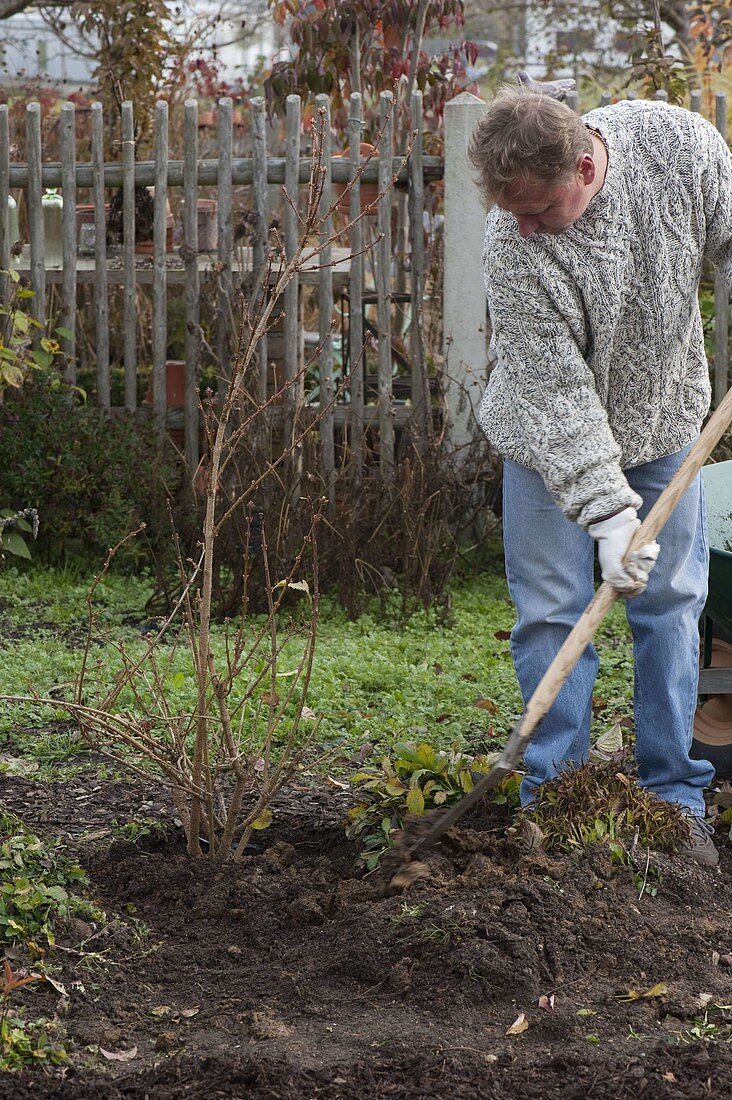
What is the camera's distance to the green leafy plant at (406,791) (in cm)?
294

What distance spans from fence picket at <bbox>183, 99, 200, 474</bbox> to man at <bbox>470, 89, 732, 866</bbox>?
3191 millimetres

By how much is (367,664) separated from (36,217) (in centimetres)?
309

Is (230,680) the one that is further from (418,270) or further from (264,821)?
(418,270)

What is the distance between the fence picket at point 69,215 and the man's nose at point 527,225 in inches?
152

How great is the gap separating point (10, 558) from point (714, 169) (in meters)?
4.10

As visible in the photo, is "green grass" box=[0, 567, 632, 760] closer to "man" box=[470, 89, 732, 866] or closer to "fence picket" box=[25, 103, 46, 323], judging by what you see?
"man" box=[470, 89, 732, 866]

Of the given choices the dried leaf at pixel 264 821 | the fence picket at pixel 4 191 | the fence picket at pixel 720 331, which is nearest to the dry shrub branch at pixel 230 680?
the dried leaf at pixel 264 821

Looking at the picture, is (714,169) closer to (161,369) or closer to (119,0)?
(161,369)

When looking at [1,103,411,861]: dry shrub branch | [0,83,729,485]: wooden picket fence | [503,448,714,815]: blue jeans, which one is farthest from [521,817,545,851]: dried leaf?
[0,83,729,485]: wooden picket fence

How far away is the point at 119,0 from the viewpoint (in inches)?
283

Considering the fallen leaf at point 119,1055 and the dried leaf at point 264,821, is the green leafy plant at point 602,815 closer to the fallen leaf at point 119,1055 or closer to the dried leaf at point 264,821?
the dried leaf at point 264,821

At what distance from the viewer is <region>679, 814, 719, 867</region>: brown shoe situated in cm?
282

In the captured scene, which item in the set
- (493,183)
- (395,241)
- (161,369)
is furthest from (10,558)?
(493,183)

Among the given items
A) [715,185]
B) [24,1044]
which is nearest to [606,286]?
[715,185]
